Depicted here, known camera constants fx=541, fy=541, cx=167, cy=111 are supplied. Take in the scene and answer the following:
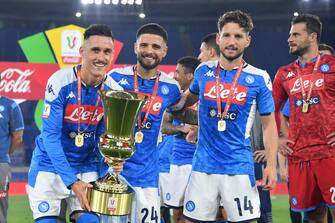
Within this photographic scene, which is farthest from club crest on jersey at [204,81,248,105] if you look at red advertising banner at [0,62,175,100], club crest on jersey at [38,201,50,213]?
red advertising banner at [0,62,175,100]

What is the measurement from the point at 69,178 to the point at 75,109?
0.55 meters

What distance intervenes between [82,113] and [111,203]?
3.07 feet

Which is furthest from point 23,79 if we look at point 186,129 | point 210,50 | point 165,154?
point 186,129

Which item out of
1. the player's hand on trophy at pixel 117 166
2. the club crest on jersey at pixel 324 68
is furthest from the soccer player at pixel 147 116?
the club crest on jersey at pixel 324 68

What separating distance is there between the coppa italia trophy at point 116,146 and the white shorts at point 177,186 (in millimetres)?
2734

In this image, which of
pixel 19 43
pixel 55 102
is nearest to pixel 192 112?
pixel 55 102

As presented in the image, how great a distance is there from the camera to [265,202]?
226 inches

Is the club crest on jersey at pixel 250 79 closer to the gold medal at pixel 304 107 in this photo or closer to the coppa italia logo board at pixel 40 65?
the gold medal at pixel 304 107

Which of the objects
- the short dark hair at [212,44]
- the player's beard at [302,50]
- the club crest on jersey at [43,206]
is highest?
the short dark hair at [212,44]

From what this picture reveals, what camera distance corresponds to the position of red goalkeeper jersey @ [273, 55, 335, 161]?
4.50 metres

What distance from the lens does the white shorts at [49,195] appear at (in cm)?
362

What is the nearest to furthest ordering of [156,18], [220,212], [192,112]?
[192,112] < [220,212] < [156,18]

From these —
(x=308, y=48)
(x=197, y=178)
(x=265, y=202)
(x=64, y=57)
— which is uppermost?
(x=64, y=57)

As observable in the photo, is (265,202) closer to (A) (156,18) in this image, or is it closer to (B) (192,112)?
(B) (192,112)
